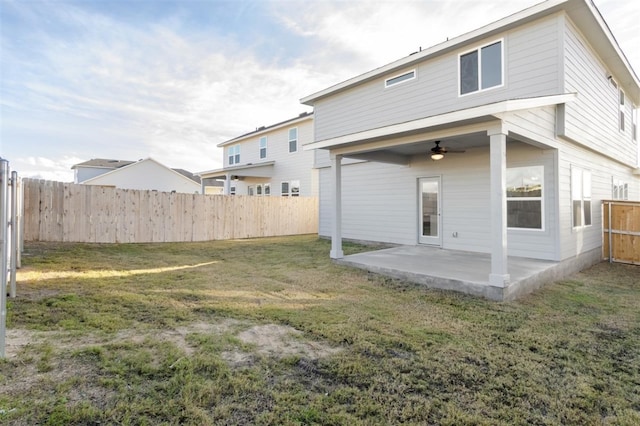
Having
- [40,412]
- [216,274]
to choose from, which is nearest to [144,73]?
[216,274]

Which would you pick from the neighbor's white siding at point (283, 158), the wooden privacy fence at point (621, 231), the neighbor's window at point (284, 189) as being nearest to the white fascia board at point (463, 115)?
the wooden privacy fence at point (621, 231)

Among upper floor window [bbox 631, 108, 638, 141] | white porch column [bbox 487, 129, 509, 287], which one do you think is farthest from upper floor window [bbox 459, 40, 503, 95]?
upper floor window [bbox 631, 108, 638, 141]

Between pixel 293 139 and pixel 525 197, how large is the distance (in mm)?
12930

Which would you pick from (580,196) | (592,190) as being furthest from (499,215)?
(592,190)

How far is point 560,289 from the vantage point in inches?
244

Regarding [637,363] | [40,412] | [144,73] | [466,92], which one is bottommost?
[637,363]

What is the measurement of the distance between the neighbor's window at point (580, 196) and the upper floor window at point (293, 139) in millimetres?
12969

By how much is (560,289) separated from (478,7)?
315 inches

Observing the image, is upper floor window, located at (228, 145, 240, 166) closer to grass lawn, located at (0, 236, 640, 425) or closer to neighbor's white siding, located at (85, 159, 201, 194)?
neighbor's white siding, located at (85, 159, 201, 194)

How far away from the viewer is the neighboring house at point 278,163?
1758 centimetres

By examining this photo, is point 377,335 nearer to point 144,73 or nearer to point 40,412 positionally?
point 40,412

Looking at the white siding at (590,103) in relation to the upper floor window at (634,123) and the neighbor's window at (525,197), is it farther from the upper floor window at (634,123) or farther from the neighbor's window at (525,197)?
the upper floor window at (634,123)

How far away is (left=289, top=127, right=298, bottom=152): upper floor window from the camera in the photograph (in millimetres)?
18112

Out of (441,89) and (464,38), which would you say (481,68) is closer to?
(464,38)
